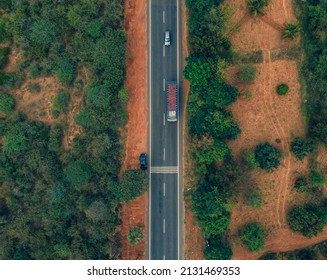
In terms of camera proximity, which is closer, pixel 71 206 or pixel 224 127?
pixel 224 127

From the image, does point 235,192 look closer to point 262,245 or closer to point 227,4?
point 262,245

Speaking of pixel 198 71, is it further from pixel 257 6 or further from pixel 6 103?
pixel 6 103

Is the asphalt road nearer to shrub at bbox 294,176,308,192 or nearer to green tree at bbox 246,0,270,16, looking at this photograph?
green tree at bbox 246,0,270,16

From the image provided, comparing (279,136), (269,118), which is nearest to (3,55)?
(269,118)

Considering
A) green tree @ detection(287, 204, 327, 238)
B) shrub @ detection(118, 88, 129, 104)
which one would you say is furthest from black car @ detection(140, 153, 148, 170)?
green tree @ detection(287, 204, 327, 238)

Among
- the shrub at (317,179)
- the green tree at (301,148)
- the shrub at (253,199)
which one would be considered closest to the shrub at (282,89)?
the green tree at (301,148)

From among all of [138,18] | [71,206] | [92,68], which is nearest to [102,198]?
[71,206]

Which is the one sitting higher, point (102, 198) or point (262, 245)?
point (102, 198)
